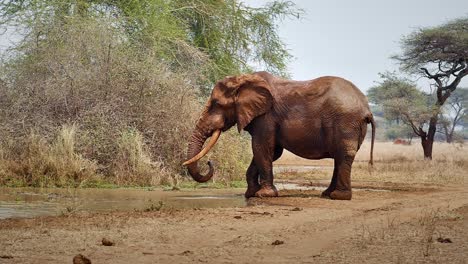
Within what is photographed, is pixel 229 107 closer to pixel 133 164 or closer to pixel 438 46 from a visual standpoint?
pixel 133 164

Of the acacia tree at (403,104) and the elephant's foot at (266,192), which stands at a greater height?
the acacia tree at (403,104)

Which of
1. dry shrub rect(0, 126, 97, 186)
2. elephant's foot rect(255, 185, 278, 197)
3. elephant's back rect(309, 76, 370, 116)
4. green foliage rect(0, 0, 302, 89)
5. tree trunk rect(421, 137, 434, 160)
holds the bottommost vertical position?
elephant's foot rect(255, 185, 278, 197)

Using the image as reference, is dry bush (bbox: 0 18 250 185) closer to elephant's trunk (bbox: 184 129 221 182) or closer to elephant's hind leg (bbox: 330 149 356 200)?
elephant's trunk (bbox: 184 129 221 182)

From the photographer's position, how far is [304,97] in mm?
11922

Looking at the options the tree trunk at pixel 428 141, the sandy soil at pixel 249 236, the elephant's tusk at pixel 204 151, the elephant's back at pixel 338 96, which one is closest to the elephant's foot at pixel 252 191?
the elephant's tusk at pixel 204 151

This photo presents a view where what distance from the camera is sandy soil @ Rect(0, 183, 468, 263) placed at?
6230 millimetres

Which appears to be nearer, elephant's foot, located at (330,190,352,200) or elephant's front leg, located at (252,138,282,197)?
elephant's foot, located at (330,190,352,200)

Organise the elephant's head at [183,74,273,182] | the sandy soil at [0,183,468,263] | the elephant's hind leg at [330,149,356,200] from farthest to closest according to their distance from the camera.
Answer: the elephant's head at [183,74,273,182], the elephant's hind leg at [330,149,356,200], the sandy soil at [0,183,468,263]

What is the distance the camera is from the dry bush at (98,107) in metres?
14.5

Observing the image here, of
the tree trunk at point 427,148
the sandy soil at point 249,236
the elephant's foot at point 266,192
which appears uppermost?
the tree trunk at point 427,148

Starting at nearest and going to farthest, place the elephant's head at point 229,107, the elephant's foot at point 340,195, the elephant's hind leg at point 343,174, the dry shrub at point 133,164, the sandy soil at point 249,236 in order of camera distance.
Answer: the sandy soil at point 249,236
the elephant's hind leg at point 343,174
the elephant's foot at point 340,195
the elephant's head at point 229,107
the dry shrub at point 133,164

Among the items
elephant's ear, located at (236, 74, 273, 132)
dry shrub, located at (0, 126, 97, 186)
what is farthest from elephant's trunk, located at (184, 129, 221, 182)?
dry shrub, located at (0, 126, 97, 186)

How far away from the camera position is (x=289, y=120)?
11914 millimetres

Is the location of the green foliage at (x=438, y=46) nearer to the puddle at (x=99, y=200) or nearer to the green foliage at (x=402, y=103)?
the green foliage at (x=402, y=103)
